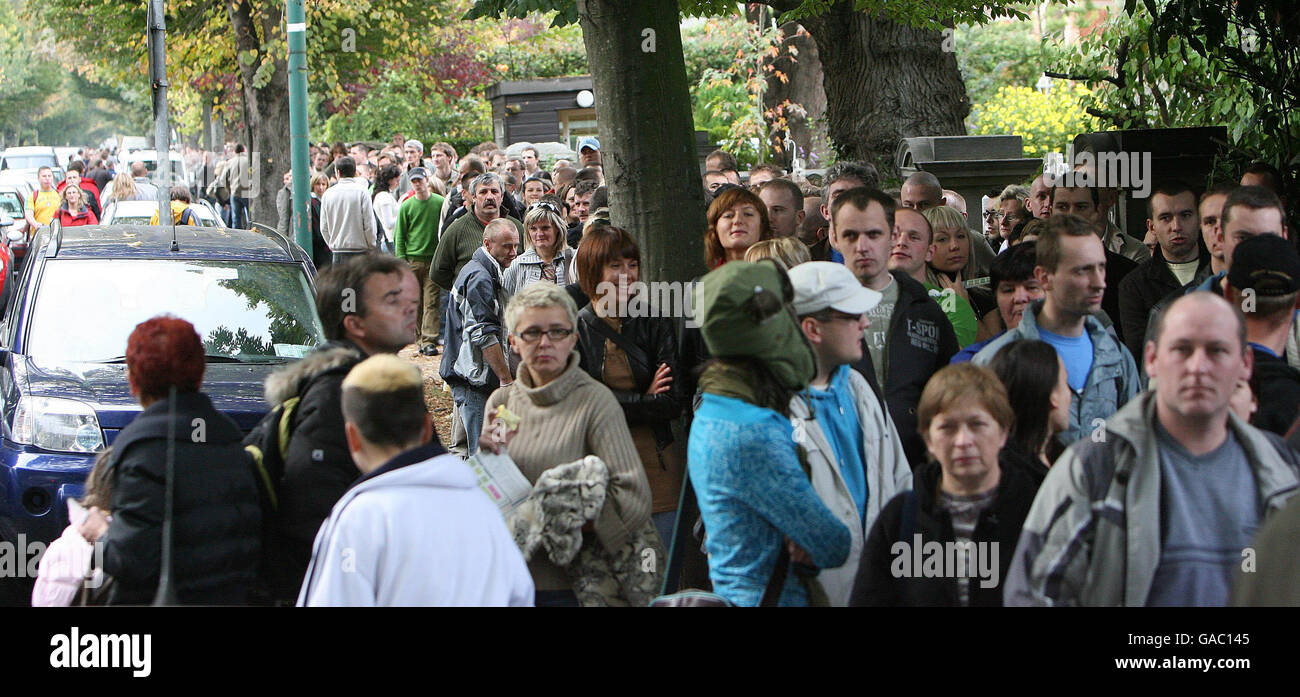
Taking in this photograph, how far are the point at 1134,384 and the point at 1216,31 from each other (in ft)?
11.5

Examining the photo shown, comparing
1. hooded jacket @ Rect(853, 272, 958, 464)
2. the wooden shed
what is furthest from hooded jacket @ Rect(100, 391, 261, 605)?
the wooden shed

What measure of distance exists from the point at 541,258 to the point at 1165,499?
5352 mm

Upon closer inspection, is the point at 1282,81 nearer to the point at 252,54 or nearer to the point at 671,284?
the point at 671,284

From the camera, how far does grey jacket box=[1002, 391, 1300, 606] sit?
3242 mm

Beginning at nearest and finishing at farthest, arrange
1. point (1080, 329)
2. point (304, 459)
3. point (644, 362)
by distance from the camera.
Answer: point (304, 459) → point (1080, 329) → point (644, 362)

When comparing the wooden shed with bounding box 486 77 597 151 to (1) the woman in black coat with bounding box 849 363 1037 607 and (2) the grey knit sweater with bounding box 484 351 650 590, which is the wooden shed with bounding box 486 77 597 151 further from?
(1) the woman in black coat with bounding box 849 363 1037 607

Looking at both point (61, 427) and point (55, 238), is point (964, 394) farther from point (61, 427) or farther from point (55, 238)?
point (55, 238)

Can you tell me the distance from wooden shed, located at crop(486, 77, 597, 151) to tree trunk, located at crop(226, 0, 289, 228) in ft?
39.4

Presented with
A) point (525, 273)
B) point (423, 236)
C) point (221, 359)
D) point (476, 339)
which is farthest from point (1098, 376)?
point (423, 236)

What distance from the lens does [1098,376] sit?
5.01 metres

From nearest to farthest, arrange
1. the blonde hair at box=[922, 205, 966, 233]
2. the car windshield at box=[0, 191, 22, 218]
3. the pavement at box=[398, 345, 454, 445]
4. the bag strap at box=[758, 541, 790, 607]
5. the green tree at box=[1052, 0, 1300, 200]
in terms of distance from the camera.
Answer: the bag strap at box=[758, 541, 790, 607] < the blonde hair at box=[922, 205, 966, 233] < the green tree at box=[1052, 0, 1300, 200] < the pavement at box=[398, 345, 454, 445] < the car windshield at box=[0, 191, 22, 218]

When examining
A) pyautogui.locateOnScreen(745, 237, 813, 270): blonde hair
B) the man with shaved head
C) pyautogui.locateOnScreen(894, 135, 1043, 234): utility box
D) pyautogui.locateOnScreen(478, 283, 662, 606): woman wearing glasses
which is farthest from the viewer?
pyautogui.locateOnScreen(894, 135, 1043, 234): utility box

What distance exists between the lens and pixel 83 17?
31688mm
